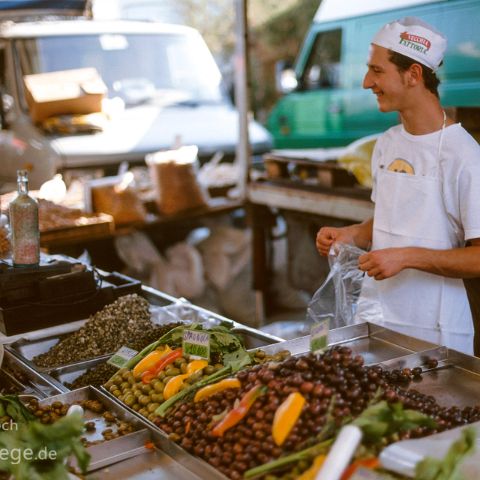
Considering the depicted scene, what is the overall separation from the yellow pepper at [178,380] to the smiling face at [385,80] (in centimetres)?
Result: 131

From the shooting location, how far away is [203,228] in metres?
6.67

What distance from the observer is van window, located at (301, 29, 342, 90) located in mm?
8281

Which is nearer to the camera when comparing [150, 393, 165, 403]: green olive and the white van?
[150, 393, 165, 403]: green olive

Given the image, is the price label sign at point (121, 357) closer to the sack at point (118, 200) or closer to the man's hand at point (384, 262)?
the man's hand at point (384, 262)

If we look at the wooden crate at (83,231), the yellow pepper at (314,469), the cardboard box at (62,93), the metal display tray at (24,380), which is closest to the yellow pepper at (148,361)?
the metal display tray at (24,380)

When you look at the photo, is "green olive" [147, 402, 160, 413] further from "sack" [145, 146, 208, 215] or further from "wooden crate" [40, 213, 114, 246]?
"sack" [145, 146, 208, 215]

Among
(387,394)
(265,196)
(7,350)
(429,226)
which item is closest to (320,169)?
(265,196)

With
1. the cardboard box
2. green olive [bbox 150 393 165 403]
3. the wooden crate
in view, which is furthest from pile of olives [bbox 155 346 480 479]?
the cardboard box

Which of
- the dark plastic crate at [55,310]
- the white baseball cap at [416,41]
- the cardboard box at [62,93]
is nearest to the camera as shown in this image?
the white baseball cap at [416,41]

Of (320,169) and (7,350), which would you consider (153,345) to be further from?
(320,169)

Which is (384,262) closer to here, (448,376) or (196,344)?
(448,376)

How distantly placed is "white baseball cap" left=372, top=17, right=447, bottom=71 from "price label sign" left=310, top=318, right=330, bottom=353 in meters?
1.22


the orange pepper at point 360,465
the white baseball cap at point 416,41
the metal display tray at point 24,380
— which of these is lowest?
the metal display tray at point 24,380

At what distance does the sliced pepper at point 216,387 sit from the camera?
212cm
